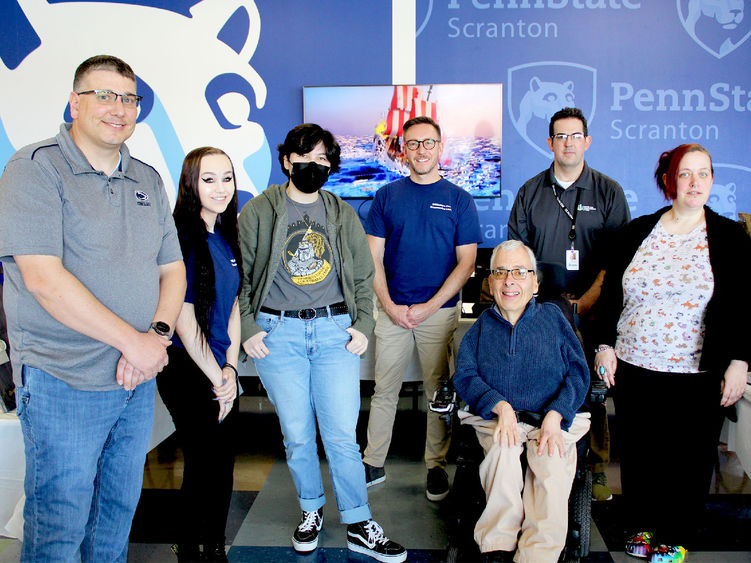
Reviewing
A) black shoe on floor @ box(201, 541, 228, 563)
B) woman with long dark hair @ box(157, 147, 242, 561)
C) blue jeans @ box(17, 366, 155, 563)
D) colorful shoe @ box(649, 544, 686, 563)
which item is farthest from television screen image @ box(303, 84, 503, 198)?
blue jeans @ box(17, 366, 155, 563)

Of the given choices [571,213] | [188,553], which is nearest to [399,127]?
[571,213]

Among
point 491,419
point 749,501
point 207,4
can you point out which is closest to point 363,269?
point 491,419

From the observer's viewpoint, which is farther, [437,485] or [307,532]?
[437,485]

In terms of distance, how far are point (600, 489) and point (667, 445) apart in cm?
61

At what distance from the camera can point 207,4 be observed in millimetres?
4582

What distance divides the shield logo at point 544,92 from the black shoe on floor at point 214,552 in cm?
365

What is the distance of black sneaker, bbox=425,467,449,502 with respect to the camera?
9.06 ft

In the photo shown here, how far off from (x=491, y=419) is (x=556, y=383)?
294 millimetres

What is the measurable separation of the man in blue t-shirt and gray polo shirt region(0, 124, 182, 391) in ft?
4.63

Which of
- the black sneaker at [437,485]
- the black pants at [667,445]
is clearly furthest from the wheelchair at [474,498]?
the black sneaker at [437,485]

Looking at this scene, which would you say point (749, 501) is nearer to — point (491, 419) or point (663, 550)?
point (663, 550)

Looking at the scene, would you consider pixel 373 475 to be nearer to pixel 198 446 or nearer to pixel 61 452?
pixel 198 446

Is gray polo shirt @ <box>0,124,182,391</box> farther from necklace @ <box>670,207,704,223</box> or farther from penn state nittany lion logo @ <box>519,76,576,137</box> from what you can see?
penn state nittany lion logo @ <box>519,76,576,137</box>

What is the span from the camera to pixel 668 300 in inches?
86.5
